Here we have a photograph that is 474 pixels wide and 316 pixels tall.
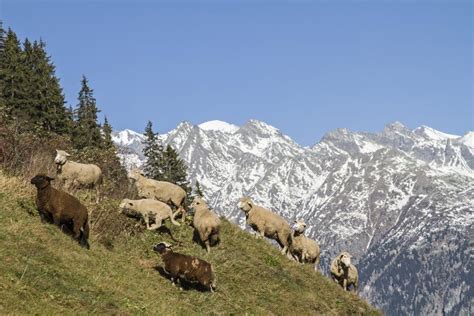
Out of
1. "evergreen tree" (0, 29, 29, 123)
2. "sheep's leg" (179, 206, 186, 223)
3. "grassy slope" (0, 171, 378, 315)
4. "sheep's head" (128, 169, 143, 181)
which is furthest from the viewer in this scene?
"evergreen tree" (0, 29, 29, 123)

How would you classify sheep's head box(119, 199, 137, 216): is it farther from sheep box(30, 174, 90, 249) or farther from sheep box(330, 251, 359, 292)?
sheep box(330, 251, 359, 292)

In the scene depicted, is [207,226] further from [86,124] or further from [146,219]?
[86,124]

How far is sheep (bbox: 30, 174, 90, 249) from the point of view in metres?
18.4

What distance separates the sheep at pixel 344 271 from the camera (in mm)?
29547

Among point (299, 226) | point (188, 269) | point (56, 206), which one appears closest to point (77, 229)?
point (56, 206)

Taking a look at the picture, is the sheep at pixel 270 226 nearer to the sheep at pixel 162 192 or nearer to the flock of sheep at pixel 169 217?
the flock of sheep at pixel 169 217

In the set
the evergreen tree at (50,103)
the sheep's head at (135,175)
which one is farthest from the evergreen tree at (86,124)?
the sheep's head at (135,175)

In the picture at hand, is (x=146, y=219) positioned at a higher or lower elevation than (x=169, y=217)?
lower

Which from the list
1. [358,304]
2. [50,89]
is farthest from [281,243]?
[50,89]

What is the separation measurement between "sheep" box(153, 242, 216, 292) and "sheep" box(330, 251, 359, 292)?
1177 cm

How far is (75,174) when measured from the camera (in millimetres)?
24344

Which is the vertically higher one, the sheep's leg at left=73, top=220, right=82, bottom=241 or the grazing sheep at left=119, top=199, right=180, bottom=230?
the grazing sheep at left=119, top=199, right=180, bottom=230

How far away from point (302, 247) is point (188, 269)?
36.7 feet

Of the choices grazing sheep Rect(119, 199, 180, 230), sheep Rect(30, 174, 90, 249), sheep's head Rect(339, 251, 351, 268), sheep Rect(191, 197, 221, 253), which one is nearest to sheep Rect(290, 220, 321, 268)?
sheep's head Rect(339, 251, 351, 268)
